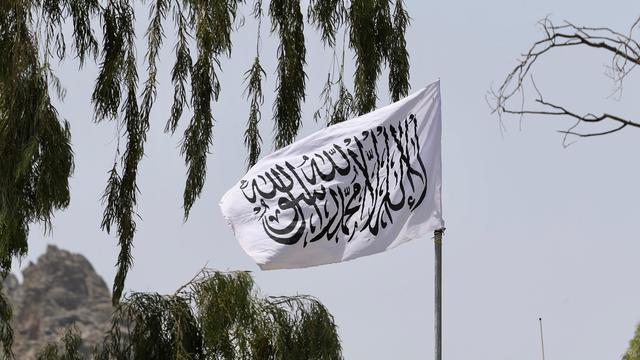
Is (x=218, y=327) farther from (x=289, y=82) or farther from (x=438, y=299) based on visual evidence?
(x=438, y=299)

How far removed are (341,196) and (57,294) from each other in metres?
148

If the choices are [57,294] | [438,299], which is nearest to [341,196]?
[438,299]

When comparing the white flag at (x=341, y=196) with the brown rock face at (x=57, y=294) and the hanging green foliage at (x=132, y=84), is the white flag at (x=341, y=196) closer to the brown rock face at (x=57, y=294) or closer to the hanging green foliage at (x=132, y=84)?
the hanging green foliage at (x=132, y=84)

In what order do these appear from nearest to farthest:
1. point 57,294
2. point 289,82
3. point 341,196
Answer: point 341,196 < point 289,82 < point 57,294

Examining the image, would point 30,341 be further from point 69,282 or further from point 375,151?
point 375,151

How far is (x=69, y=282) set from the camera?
154m

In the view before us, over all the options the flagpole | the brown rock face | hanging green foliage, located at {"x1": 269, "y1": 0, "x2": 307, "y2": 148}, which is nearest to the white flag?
the flagpole

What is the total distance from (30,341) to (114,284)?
136 m

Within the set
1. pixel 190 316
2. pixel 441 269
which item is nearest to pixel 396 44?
pixel 190 316

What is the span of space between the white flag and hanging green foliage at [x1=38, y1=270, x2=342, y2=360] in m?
2.93

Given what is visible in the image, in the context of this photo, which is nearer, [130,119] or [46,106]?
[46,106]

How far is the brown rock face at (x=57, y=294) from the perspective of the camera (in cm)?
14838

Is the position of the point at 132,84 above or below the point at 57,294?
below

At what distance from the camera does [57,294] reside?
153 metres
